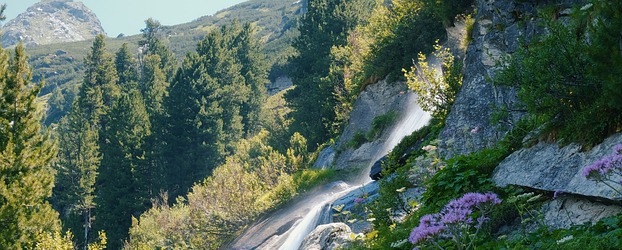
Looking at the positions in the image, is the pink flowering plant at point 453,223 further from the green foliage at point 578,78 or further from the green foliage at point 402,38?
the green foliage at point 402,38

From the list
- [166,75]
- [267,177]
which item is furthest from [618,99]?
[166,75]

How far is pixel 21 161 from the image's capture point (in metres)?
25.7

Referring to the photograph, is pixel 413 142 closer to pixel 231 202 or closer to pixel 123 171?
pixel 231 202

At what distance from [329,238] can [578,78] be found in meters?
6.50

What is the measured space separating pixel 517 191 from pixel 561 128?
3.27ft

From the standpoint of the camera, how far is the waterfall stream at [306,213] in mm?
18844

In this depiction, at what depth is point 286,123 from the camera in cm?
4609

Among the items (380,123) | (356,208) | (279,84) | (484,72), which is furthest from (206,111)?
(484,72)

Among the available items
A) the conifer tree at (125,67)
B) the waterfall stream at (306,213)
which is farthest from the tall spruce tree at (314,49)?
the conifer tree at (125,67)

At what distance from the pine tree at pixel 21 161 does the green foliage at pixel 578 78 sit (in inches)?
805

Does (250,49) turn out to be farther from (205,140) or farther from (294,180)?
(294,180)

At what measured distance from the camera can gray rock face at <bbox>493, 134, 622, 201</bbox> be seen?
21.3 feet

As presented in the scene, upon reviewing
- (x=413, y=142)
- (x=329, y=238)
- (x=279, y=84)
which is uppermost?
(x=413, y=142)

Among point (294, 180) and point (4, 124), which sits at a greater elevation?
point (4, 124)
